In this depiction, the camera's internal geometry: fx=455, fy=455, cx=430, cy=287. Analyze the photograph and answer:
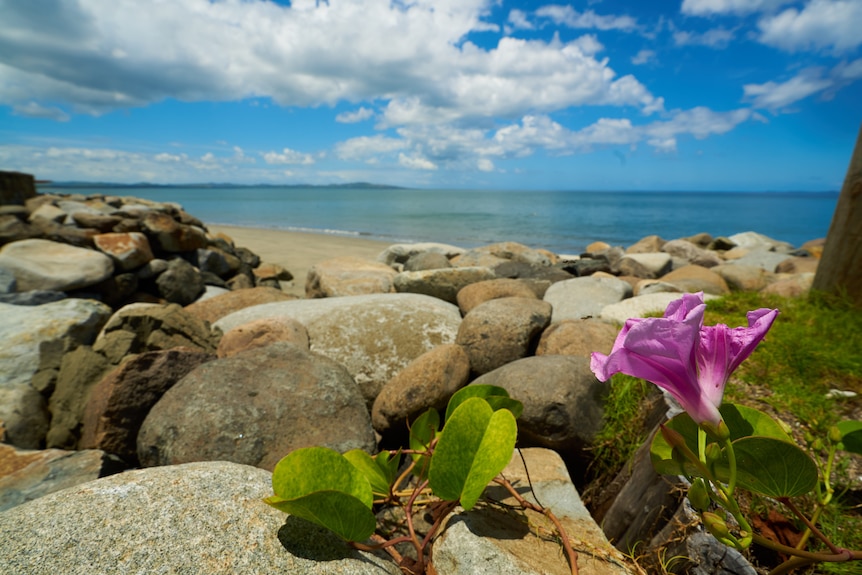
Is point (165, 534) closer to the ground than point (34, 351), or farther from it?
farther from it

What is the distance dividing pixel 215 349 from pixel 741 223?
148 ft

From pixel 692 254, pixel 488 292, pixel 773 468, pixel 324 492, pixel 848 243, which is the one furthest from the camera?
pixel 692 254

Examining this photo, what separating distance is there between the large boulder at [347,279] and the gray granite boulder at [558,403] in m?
3.86

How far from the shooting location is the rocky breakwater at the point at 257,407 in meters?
1.30

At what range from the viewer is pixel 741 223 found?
3878cm

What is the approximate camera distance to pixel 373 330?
435 cm

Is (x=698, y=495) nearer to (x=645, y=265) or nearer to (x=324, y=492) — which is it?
(x=324, y=492)

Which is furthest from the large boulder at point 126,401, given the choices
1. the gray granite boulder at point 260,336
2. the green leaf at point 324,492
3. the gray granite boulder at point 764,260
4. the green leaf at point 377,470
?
the gray granite boulder at point 764,260

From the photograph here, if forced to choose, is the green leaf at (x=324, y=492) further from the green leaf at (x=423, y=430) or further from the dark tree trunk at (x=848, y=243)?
the dark tree trunk at (x=848, y=243)

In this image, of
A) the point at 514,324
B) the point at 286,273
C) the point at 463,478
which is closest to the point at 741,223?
the point at 286,273

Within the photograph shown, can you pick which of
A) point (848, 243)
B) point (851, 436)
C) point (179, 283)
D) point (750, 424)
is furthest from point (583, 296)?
point (179, 283)

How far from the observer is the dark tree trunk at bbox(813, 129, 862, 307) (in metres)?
3.67

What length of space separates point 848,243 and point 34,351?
6.42m

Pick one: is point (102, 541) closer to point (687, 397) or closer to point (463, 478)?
point (463, 478)
